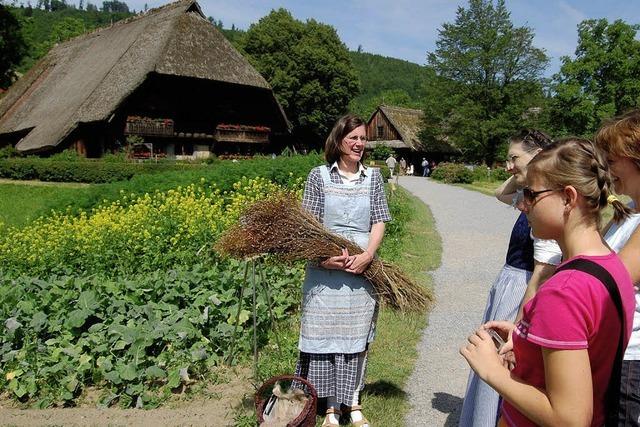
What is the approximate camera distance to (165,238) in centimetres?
653

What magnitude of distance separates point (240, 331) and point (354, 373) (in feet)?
5.16

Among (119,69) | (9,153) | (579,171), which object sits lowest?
(9,153)

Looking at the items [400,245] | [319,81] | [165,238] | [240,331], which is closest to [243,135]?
[319,81]

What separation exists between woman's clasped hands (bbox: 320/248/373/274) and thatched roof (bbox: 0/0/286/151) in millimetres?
21513

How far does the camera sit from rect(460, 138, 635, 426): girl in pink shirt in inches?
49.1

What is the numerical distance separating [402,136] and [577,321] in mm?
42612

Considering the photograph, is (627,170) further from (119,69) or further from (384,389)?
(119,69)

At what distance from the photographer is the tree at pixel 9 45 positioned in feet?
114

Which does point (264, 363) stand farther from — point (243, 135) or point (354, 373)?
point (243, 135)

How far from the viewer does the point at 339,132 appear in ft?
10.4

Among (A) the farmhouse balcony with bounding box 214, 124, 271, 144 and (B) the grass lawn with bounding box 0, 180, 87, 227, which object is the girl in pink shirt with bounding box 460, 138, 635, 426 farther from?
(A) the farmhouse balcony with bounding box 214, 124, 271, 144

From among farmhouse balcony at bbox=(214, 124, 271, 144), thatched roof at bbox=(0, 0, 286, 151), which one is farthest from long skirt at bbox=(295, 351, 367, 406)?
farmhouse balcony at bbox=(214, 124, 271, 144)

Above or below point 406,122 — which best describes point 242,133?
below

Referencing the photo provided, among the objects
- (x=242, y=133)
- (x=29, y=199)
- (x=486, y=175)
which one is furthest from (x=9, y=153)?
(x=486, y=175)
